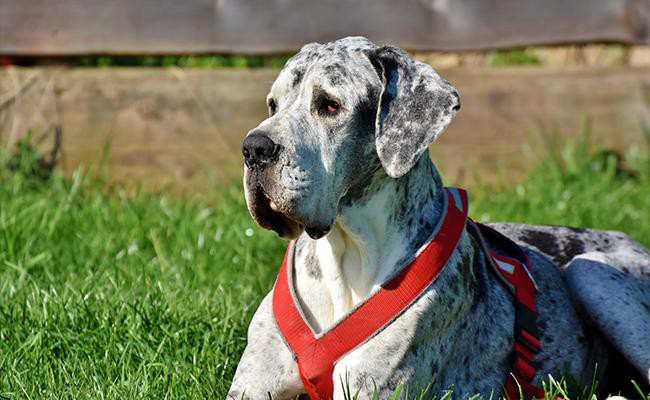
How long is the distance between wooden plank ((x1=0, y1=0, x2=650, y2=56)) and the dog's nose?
3492 millimetres

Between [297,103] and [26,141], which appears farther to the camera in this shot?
[26,141]

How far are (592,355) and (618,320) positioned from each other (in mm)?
214

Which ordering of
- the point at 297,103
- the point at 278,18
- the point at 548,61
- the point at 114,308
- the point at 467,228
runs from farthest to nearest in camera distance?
the point at 548,61
the point at 278,18
the point at 114,308
the point at 467,228
the point at 297,103

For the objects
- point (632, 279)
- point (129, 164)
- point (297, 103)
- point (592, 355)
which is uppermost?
point (297, 103)

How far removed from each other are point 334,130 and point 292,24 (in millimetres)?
3423

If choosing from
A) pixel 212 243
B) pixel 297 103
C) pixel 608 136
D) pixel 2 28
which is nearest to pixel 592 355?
pixel 297 103

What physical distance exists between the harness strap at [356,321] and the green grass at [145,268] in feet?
1.35

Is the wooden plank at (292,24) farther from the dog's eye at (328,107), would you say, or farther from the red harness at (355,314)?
the dog's eye at (328,107)

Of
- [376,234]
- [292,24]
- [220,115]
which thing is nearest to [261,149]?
[376,234]

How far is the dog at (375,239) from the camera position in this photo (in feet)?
11.0

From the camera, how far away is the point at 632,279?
165 inches

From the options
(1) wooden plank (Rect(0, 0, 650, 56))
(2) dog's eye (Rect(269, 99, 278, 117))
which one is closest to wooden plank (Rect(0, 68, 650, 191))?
(1) wooden plank (Rect(0, 0, 650, 56))

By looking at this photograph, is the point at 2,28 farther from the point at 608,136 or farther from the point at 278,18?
the point at 608,136

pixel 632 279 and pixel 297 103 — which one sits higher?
pixel 297 103
